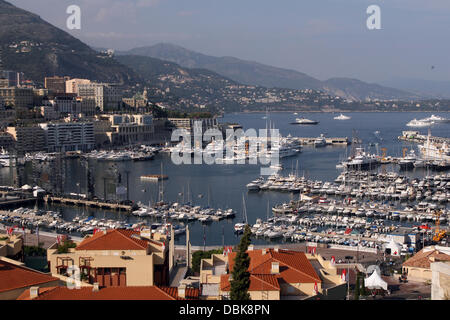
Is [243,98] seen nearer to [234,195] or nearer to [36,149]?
[36,149]

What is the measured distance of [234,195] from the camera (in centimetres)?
1986

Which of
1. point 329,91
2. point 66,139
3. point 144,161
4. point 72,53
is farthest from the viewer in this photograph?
point 329,91

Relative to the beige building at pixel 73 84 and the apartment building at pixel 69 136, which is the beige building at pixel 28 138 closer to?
the apartment building at pixel 69 136

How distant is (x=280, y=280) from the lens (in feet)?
16.9

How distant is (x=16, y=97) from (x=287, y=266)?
38731 millimetres

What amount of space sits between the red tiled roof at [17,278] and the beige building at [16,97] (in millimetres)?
37634

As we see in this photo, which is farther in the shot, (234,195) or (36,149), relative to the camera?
(36,149)

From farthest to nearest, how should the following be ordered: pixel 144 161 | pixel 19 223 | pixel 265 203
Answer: pixel 144 161
pixel 265 203
pixel 19 223

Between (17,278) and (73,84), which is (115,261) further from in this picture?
(73,84)

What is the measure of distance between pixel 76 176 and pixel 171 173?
387 cm

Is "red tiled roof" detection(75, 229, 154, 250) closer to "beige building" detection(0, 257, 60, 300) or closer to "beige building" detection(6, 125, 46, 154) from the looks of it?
"beige building" detection(0, 257, 60, 300)

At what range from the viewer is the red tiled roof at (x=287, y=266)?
205 inches
